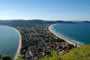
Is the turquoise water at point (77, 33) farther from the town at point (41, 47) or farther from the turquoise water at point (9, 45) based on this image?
the turquoise water at point (9, 45)

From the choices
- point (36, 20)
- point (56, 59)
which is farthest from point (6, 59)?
point (36, 20)

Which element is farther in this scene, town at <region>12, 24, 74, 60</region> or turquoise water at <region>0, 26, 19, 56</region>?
turquoise water at <region>0, 26, 19, 56</region>

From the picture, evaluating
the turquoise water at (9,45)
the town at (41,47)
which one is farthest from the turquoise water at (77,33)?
the turquoise water at (9,45)

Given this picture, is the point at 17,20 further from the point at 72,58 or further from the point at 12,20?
the point at 72,58

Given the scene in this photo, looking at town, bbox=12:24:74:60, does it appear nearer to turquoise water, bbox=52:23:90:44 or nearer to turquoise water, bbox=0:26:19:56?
turquoise water, bbox=0:26:19:56

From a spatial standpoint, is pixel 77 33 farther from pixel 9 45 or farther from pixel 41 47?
pixel 9 45

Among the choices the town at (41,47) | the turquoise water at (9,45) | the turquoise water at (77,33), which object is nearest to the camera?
the town at (41,47)

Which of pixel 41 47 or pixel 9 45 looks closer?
pixel 41 47

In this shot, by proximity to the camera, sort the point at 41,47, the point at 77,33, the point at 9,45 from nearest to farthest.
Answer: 1. the point at 41,47
2. the point at 9,45
3. the point at 77,33

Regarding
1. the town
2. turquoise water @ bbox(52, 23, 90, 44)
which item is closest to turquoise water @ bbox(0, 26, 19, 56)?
the town

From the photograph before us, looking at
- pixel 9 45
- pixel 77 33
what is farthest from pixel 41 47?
pixel 77 33

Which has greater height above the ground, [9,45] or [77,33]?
[9,45]
